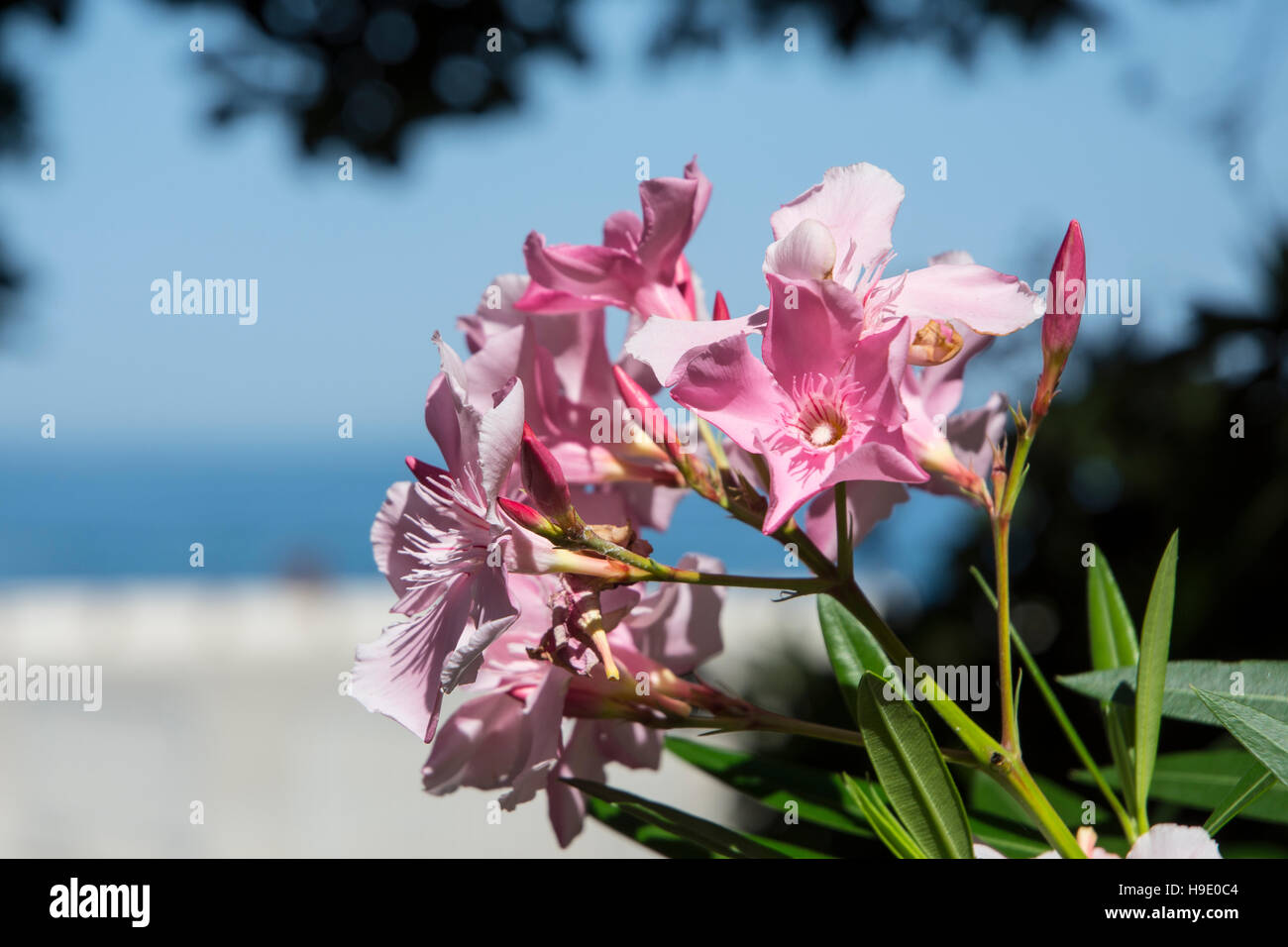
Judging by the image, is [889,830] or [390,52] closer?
[889,830]

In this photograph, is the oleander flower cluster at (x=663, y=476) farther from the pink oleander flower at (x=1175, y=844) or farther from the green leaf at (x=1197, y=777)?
the green leaf at (x=1197, y=777)

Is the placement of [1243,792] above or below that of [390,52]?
below

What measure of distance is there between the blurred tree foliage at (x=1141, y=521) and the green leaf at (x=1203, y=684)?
1.17 m

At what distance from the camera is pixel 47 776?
445cm

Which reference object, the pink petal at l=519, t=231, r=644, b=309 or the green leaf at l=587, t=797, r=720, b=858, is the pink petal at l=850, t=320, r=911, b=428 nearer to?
the pink petal at l=519, t=231, r=644, b=309

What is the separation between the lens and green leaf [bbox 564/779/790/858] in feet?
2.07

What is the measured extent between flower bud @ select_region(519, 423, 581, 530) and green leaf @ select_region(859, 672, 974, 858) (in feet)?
0.55

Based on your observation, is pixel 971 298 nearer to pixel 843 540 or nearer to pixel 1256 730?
pixel 843 540

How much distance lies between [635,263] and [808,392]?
166 millimetres

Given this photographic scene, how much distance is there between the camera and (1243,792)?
60 cm

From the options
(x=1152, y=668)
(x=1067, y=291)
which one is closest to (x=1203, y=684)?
(x=1152, y=668)

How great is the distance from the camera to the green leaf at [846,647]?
784 mm

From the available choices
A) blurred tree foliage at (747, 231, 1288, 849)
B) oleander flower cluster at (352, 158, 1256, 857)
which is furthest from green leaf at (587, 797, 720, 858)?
blurred tree foliage at (747, 231, 1288, 849)
